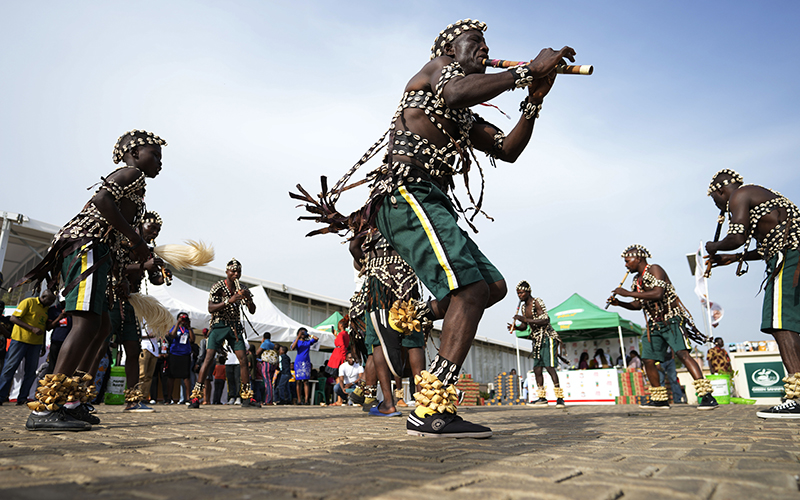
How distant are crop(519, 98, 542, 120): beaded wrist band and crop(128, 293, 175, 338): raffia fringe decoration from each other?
5.99 m

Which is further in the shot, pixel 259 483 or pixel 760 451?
pixel 760 451

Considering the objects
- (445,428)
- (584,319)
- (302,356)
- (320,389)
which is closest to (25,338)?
(302,356)

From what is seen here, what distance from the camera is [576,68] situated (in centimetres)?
290

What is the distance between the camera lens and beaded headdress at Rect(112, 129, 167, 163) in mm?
4254

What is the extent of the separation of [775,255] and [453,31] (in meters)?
3.57

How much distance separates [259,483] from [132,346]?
588 cm

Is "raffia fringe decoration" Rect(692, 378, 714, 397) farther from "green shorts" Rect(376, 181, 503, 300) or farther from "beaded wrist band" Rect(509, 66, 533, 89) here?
"beaded wrist band" Rect(509, 66, 533, 89)

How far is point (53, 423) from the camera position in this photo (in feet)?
10.6

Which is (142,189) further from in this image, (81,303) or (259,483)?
(259,483)

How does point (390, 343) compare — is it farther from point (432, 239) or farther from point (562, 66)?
point (562, 66)

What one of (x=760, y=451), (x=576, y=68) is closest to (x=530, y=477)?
(x=760, y=451)

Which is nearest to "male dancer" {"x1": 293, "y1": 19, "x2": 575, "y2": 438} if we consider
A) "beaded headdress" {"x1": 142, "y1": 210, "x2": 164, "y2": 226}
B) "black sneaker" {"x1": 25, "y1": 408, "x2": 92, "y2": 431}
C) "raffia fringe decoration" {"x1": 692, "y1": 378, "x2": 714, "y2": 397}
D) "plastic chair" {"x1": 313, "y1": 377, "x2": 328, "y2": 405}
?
"black sneaker" {"x1": 25, "y1": 408, "x2": 92, "y2": 431}

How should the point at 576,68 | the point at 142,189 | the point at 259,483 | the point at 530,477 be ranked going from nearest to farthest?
the point at 259,483 → the point at 530,477 → the point at 576,68 → the point at 142,189

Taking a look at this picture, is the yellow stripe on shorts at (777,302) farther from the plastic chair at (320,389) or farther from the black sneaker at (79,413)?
the plastic chair at (320,389)
